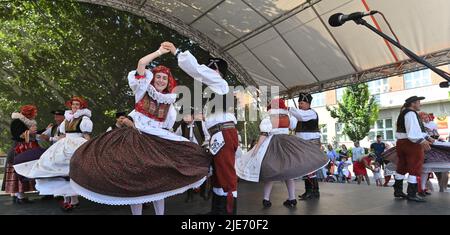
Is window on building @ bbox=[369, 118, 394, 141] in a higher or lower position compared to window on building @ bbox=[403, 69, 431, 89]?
lower

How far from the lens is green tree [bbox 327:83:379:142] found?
66.3 feet

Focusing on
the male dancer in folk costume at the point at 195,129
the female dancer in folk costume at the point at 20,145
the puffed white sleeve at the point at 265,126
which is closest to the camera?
the puffed white sleeve at the point at 265,126

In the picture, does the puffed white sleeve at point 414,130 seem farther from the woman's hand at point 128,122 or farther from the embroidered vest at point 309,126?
the woman's hand at point 128,122

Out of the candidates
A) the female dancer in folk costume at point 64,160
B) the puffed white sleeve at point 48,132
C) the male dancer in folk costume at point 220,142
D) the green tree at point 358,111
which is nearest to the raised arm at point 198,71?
the male dancer in folk costume at point 220,142

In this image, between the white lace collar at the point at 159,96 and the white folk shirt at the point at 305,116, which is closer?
the white lace collar at the point at 159,96

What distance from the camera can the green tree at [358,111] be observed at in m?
20.2

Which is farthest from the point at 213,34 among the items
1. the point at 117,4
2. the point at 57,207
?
the point at 57,207

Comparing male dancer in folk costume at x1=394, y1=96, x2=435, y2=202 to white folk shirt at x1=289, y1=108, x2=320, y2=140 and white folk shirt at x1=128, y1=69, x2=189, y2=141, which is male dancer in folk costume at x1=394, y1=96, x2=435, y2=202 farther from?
white folk shirt at x1=128, y1=69, x2=189, y2=141

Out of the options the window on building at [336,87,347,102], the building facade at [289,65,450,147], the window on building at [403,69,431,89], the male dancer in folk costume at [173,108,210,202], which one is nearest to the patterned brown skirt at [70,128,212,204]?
the male dancer in folk costume at [173,108,210,202]

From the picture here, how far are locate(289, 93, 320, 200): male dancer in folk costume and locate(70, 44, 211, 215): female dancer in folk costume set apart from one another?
2190 millimetres

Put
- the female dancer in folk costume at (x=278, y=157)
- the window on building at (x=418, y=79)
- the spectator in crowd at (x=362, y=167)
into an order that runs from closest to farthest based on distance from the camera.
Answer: the female dancer in folk costume at (x=278, y=157) → the spectator in crowd at (x=362, y=167) → the window on building at (x=418, y=79)

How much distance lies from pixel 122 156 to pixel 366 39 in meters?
5.27

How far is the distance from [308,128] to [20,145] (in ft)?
14.0
